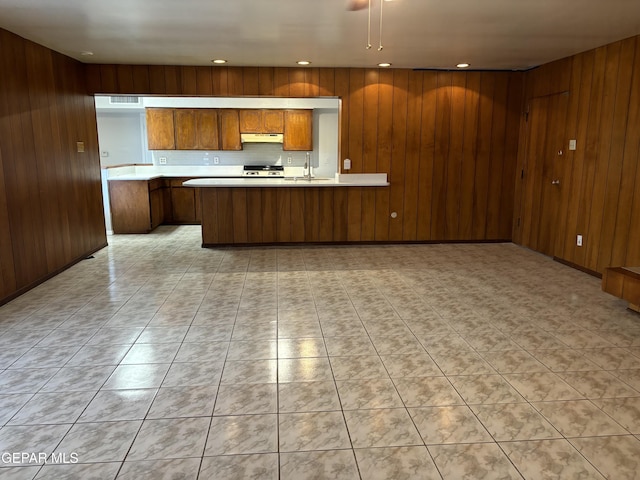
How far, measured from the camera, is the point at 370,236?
21.2ft

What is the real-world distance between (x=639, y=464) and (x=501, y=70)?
5.48 m

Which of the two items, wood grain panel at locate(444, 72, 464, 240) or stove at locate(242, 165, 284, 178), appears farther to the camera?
stove at locate(242, 165, 284, 178)

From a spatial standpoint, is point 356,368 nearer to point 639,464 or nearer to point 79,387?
point 639,464

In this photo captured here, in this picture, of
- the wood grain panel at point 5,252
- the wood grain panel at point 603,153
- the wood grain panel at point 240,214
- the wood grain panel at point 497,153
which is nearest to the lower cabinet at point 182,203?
the wood grain panel at point 240,214

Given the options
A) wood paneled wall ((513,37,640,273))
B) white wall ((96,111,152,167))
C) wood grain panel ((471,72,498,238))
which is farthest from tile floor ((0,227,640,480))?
white wall ((96,111,152,167))

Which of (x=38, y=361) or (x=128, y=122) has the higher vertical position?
(x=128, y=122)

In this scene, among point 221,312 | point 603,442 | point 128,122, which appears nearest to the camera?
point 603,442

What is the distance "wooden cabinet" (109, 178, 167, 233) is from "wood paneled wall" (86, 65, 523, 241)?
2139mm

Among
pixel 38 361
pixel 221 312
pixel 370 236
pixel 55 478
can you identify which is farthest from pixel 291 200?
pixel 55 478

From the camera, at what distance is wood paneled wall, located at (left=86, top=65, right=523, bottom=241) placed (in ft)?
19.7

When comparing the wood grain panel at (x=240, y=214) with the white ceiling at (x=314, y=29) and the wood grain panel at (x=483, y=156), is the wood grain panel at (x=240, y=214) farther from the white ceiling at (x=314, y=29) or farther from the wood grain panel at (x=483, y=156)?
the wood grain panel at (x=483, y=156)

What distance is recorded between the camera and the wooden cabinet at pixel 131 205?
24.0 ft

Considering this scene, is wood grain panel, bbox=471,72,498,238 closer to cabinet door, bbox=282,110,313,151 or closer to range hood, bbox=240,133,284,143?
cabinet door, bbox=282,110,313,151

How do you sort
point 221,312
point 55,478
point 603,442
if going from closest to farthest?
point 55,478 < point 603,442 < point 221,312
